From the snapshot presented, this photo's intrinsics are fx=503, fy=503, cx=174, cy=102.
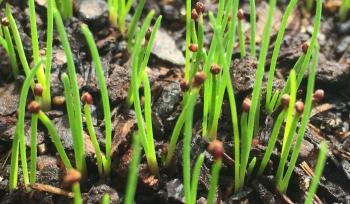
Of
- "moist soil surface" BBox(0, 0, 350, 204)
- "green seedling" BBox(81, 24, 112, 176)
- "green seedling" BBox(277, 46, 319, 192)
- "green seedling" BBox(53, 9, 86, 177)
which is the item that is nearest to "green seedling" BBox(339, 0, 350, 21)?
"moist soil surface" BBox(0, 0, 350, 204)

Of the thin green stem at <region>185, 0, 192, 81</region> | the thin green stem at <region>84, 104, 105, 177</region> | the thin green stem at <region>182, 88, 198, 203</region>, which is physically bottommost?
the thin green stem at <region>84, 104, 105, 177</region>

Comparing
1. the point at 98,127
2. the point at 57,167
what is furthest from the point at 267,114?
the point at 57,167

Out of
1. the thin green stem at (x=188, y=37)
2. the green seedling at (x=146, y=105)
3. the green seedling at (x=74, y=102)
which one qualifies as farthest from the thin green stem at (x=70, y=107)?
the thin green stem at (x=188, y=37)

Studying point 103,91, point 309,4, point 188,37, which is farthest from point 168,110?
point 309,4

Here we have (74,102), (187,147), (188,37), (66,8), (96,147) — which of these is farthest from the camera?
(66,8)

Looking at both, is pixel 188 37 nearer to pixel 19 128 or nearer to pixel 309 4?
pixel 19 128

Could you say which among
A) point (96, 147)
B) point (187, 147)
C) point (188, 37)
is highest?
point (188, 37)

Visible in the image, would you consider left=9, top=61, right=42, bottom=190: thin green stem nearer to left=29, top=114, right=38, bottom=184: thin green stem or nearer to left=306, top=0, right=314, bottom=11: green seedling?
left=29, top=114, right=38, bottom=184: thin green stem

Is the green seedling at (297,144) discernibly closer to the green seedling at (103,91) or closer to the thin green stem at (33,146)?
the green seedling at (103,91)
